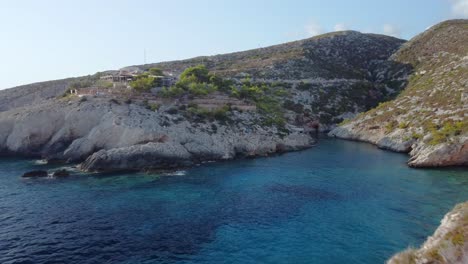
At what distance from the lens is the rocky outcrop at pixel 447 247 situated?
15305 millimetres

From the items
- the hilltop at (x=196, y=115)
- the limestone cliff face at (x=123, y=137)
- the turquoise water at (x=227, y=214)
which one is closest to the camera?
the turquoise water at (x=227, y=214)

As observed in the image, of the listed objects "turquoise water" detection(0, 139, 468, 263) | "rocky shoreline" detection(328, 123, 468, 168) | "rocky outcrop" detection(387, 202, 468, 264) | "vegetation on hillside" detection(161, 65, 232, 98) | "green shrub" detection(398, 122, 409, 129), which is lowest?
"turquoise water" detection(0, 139, 468, 263)

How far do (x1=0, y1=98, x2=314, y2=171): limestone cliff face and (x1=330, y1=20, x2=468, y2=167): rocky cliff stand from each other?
58.7 feet

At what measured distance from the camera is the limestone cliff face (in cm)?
5716

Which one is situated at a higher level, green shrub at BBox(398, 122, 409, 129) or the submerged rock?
green shrub at BBox(398, 122, 409, 129)

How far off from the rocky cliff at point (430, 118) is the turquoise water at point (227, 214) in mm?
4704

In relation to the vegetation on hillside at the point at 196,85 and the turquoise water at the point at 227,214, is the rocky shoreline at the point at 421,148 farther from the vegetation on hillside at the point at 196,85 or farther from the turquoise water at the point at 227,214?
the vegetation on hillside at the point at 196,85

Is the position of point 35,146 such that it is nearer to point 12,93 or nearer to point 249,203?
point 249,203

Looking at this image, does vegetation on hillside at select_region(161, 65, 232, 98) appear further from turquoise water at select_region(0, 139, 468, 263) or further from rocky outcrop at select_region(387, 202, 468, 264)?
rocky outcrop at select_region(387, 202, 468, 264)

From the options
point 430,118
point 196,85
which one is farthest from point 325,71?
point 430,118

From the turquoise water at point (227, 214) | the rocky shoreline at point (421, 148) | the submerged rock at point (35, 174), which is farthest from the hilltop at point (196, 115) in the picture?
the rocky shoreline at point (421, 148)

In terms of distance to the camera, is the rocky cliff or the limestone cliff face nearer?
the rocky cliff

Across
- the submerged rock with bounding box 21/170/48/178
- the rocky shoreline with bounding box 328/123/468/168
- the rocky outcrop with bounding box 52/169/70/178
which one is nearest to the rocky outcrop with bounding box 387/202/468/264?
the rocky shoreline with bounding box 328/123/468/168

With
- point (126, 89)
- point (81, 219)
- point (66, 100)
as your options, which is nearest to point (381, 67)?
point (126, 89)
